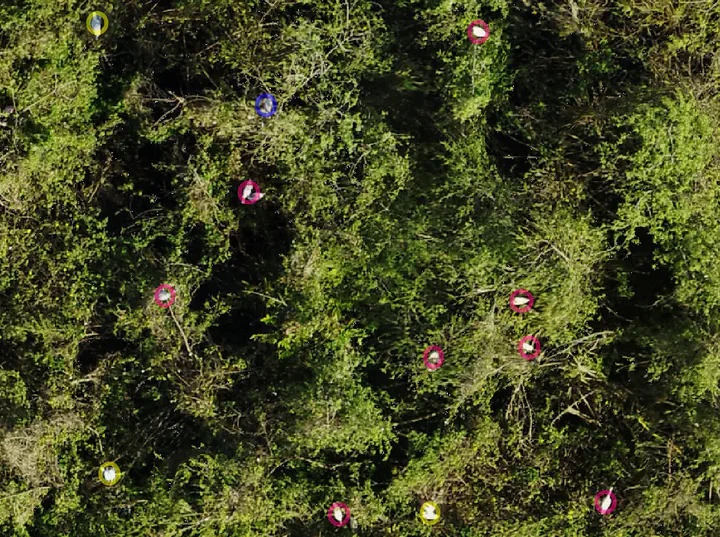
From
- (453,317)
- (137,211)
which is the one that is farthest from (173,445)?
(453,317)

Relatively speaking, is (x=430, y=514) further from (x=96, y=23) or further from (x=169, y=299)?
(x=96, y=23)

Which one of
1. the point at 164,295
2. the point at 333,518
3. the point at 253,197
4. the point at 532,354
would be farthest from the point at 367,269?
the point at 333,518

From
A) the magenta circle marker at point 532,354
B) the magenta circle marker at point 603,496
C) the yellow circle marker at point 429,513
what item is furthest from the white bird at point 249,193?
the magenta circle marker at point 603,496

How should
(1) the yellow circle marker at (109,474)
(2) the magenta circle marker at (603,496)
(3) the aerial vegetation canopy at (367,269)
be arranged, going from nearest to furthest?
(3) the aerial vegetation canopy at (367,269) < (2) the magenta circle marker at (603,496) < (1) the yellow circle marker at (109,474)

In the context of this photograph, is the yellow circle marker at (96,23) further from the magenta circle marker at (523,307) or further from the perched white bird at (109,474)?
the magenta circle marker at (523,307)

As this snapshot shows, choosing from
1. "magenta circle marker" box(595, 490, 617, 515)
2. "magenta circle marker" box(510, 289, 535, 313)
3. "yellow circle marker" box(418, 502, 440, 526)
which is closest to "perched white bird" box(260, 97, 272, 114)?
"magenta circle marker" box(510, 289, 535, 313)
